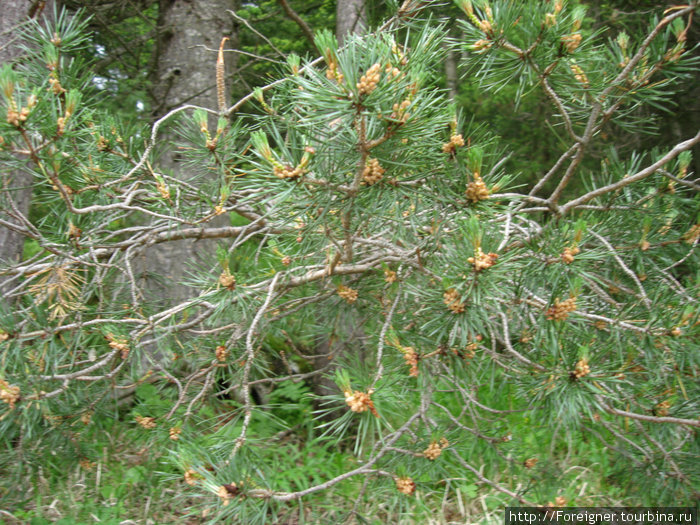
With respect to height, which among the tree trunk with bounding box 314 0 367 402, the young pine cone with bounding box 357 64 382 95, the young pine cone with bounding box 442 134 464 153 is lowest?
the tree trunk with bounding box 314 0 367 402

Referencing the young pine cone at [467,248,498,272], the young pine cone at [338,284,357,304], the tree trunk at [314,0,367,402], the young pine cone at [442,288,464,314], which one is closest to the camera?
the young pine cone at [467,248,498,272]

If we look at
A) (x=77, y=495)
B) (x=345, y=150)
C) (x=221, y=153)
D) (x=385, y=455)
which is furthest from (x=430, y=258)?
(x=77, y=495)

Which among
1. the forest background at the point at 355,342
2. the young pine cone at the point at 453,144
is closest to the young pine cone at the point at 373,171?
the forest background at the point at 355,342

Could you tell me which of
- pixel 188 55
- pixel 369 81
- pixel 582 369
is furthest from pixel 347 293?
pixel 188 55

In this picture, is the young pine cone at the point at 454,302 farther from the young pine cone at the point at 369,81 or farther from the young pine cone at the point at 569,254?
the young pine cone at the point at 369,81

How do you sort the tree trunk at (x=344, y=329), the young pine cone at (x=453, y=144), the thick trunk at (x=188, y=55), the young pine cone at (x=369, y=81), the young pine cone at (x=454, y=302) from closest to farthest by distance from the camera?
1. the young pine cone at (x=369, y=81)
2. the young pine cone at (x=454, y=302)
3. the young pine cone at (x=453, y=144)
4. the tree trunk at (x=344, y=329)
5. the thick trunk at (x=188, y=55)

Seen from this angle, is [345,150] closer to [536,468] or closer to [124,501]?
[536,468]

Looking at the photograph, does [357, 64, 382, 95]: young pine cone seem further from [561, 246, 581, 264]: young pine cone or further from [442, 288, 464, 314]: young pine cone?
[561, 246, 581, 264]: young pine cone

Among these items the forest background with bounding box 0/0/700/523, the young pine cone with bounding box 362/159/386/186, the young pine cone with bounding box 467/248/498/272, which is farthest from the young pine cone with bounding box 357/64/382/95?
the young pine cone with bounding box 467/248/498/272

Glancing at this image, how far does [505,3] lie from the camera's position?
1.45 meters

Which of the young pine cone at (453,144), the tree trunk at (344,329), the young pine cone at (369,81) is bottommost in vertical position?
the tree trunk at (344,329)

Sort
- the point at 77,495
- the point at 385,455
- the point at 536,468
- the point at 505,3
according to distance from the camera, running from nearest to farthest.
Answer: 1. the point at 505,3
2. the point at 385,455
3. the point at 536,468
4. the point at 77,495

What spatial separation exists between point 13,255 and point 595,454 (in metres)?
3.21

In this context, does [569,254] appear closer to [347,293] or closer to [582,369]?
[582,369]
